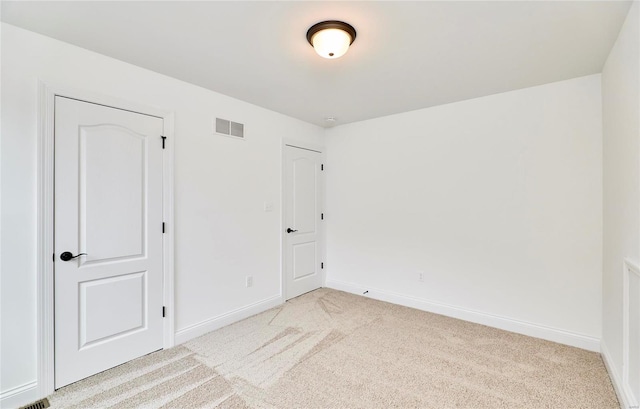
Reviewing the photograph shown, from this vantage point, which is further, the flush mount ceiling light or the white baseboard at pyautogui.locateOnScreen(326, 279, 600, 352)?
the white baseboard at pyautogui.locateOnScreen(326, 279, 600, 352)

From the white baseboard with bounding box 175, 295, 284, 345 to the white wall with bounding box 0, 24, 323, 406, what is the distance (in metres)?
0.02

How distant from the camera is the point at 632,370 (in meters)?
1.79

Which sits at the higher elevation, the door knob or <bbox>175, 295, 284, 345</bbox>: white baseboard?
the door knob

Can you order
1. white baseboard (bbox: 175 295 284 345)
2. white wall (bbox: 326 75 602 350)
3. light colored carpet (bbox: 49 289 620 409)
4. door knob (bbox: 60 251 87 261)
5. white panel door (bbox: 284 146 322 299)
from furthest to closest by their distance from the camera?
white panel door (bbox: 284 146 322 299) → white baseboard (bbox: 175 295 284 345) → white wall (bbox: 326 75 602 350) → door knob (bbox: 60 251 87 261) → light colored carpet (bbox: 49 289 620 409)

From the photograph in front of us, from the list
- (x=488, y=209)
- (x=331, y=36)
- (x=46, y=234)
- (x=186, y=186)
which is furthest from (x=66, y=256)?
(x=488, y=209)

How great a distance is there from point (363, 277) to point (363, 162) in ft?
5.57

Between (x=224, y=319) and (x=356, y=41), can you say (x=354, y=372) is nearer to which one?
(x=224, y=319)

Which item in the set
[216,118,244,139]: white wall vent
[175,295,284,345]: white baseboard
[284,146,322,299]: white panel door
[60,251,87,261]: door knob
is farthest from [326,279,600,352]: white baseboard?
[60,251,87,261]: door knob

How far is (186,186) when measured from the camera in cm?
285

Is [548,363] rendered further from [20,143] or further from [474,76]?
[20,143]

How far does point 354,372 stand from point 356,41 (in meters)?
2.55

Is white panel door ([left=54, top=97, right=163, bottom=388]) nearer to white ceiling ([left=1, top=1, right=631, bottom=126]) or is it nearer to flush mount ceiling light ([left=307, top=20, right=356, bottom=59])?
white ceiling ([left=1, top=1, right=631, bottom=126])

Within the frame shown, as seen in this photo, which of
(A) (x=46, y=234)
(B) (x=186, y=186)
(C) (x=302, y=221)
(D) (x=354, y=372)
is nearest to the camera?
(A) (x=46, y=234)

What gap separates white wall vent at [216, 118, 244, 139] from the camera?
124 inches
